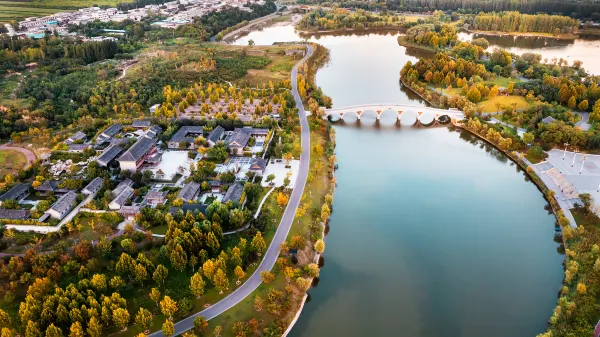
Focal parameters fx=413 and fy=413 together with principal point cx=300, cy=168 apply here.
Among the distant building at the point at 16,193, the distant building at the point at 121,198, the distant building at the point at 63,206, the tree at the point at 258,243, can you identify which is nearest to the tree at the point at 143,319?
the tree at the point at 258,243

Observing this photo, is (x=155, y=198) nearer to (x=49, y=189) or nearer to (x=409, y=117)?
(x=49, y=189)

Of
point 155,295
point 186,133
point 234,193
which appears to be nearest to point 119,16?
point 186,133

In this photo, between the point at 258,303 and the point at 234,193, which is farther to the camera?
the point at 234,193

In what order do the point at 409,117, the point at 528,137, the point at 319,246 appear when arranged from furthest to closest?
the point at 409,117 < the point at 528,137 < the point at 319,246

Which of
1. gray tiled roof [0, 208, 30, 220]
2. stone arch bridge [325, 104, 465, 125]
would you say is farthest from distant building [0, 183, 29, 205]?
stone arch bridge [325, 104, 465, 125]

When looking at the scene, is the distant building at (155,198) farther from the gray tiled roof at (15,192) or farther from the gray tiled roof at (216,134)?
the gray tiled roof at (15,192)

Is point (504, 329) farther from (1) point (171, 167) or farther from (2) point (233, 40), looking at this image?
(2) point (233, 40)
